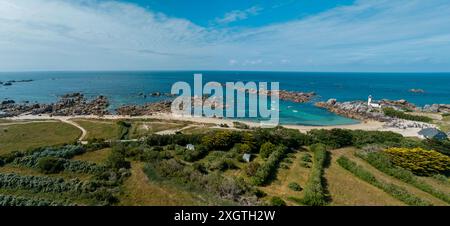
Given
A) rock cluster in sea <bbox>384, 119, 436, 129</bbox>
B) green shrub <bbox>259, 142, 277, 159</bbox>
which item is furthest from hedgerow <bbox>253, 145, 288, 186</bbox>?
rock cluster in sea <bbox>384, 119, 436, 129</bbox>

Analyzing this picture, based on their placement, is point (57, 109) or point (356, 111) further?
point (356, 111)

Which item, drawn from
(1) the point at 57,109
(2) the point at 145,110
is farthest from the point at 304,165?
(1) the point at 57,109

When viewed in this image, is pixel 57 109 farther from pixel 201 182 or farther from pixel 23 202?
pixel 201 182

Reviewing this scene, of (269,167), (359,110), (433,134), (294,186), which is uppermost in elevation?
(359,110)

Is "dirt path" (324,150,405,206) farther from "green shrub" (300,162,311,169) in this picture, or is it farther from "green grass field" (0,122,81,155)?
"green grass field" (0,122,81,155)

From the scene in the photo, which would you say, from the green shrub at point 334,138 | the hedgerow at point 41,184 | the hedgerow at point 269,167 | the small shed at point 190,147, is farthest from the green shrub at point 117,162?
the green shrub at point 334,138

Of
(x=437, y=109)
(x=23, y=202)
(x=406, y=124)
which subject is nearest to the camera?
(x=23, y=202)
